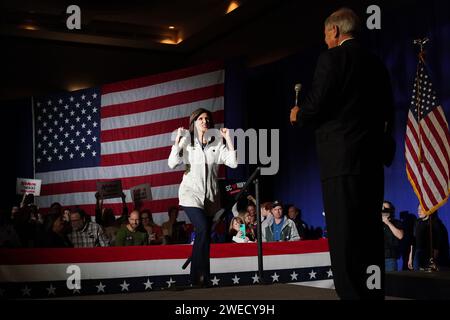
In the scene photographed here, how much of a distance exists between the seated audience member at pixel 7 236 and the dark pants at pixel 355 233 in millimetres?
5131

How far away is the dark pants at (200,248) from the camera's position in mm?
3820

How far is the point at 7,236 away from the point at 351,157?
5446 mm

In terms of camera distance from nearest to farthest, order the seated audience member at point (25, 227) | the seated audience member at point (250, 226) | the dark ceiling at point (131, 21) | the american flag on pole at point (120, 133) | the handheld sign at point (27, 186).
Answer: the seated audience member at point (250, 226)
the seated audience member at point (25, 227)
the handheld sign at point (27, 186)
the american flag on pole at point (120, 133)
the dark ceiling at point (131, 21)

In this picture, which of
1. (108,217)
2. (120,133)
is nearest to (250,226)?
(108,217)

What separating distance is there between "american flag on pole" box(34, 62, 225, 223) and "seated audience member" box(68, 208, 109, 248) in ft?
9.70

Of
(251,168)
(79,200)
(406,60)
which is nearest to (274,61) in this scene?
(251,168)

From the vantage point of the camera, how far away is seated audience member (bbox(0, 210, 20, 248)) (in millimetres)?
6453

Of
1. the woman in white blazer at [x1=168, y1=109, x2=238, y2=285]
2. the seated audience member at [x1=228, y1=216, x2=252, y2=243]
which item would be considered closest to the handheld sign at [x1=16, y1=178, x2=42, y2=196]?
the seated audience member at [x1=228, y1=216, x2=252, y2=243]

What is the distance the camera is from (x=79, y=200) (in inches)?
373

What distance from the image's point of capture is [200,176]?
12.9ft

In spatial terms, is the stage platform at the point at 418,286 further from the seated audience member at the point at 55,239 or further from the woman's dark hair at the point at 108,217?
the woman's dark hair at the point at 108,217

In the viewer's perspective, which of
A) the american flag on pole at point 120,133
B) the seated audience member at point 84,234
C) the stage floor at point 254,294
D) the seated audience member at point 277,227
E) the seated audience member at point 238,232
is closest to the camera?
the stage floor at point 254,294

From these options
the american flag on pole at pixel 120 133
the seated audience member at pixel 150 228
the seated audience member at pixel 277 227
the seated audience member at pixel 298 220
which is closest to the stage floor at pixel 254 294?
the seated audience member at pixel 277 227
